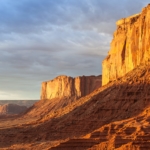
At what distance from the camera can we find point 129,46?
278 ft

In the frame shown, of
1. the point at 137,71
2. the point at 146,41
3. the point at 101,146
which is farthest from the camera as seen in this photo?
the point at 146,41

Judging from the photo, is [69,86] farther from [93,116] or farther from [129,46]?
[93,116]

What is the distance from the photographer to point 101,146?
3859 centimetres

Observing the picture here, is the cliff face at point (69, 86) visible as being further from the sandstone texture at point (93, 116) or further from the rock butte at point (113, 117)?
the sandstone texture at point (93, 116)

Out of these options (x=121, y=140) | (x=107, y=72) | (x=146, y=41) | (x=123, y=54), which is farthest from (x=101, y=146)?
(x=107, y=72)

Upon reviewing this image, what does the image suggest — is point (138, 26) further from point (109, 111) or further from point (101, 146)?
point (101, 146)

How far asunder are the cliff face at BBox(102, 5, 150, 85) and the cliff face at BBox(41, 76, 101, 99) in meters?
37.1

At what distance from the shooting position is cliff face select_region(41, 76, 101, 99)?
460 feet

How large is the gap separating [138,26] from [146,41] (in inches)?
186

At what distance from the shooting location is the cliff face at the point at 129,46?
77625 mm

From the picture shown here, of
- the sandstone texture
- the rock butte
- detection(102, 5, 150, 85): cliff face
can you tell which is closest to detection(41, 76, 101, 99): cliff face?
detection(102, 5, 150, 85): cliff face

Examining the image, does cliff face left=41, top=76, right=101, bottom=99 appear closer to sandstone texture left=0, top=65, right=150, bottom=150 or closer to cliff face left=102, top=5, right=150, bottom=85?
cliff face left=102, top=5, right=150, bottom=85

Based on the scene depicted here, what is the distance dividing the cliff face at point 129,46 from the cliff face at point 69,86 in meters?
37.1

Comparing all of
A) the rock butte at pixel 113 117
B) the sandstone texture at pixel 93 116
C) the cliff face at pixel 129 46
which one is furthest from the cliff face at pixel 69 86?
the sandstone texture at pixel 93 116
